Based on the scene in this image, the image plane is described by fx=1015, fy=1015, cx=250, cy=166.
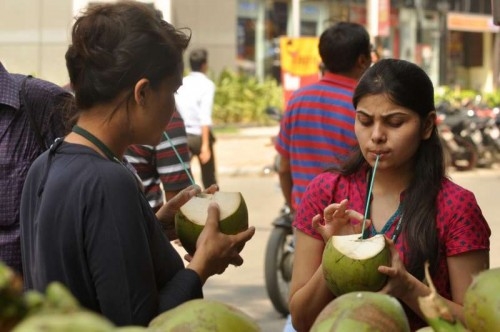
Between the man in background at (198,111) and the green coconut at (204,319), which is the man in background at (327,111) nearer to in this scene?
the man in background at (198,111)

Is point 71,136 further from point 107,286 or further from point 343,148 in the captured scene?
point 343,148

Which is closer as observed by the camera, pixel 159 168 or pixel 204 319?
pixel 204 319

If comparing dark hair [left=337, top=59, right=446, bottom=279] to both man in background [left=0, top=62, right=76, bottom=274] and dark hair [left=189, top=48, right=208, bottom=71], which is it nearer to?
man in background [left=0, top=62, right=76, bottom=274]

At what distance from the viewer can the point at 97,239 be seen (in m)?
2.06

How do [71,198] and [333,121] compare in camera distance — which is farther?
[333,121]

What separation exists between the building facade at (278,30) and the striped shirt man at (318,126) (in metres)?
2.55

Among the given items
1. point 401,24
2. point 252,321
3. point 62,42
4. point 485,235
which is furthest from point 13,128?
point 401,24

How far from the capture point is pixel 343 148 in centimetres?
535

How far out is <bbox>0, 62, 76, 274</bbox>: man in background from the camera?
2.88 metres

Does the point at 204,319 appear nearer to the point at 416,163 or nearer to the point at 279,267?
the point at 416,163

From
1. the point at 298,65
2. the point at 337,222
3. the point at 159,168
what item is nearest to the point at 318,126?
the point at 159,168

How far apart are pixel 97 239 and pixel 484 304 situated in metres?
0.82

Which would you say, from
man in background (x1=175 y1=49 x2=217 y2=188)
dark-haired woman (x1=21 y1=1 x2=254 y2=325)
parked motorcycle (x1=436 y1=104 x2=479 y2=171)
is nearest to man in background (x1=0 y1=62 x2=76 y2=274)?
dark-haired woman (x1=21 y1=1 x2=254 y2=325)

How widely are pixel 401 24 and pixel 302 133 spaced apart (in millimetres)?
23945
